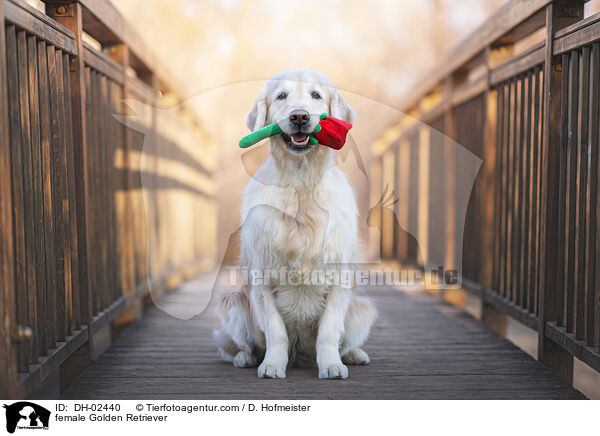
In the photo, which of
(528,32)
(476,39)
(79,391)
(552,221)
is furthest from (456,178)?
(79,391)

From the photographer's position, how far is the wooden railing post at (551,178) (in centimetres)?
277

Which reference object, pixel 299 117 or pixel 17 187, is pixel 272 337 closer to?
pixel 299 117

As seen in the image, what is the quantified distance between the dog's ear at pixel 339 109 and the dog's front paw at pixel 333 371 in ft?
3.78

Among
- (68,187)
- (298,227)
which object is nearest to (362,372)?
(298,227)

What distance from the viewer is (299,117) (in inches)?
96.7

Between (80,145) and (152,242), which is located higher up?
(80,145)

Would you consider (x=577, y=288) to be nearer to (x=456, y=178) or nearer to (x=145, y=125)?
(x=456, y=178)

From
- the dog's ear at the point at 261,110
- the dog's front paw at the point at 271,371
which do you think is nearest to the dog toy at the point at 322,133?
the dog's ear at the point at 261,110

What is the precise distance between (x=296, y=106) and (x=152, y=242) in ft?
8.87

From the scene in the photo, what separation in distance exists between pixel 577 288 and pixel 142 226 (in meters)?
3.06

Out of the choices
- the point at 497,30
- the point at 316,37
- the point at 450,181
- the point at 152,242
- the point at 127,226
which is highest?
the point at 316,37

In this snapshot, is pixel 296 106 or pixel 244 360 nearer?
pixel 296 106

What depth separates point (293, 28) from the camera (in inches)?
646
